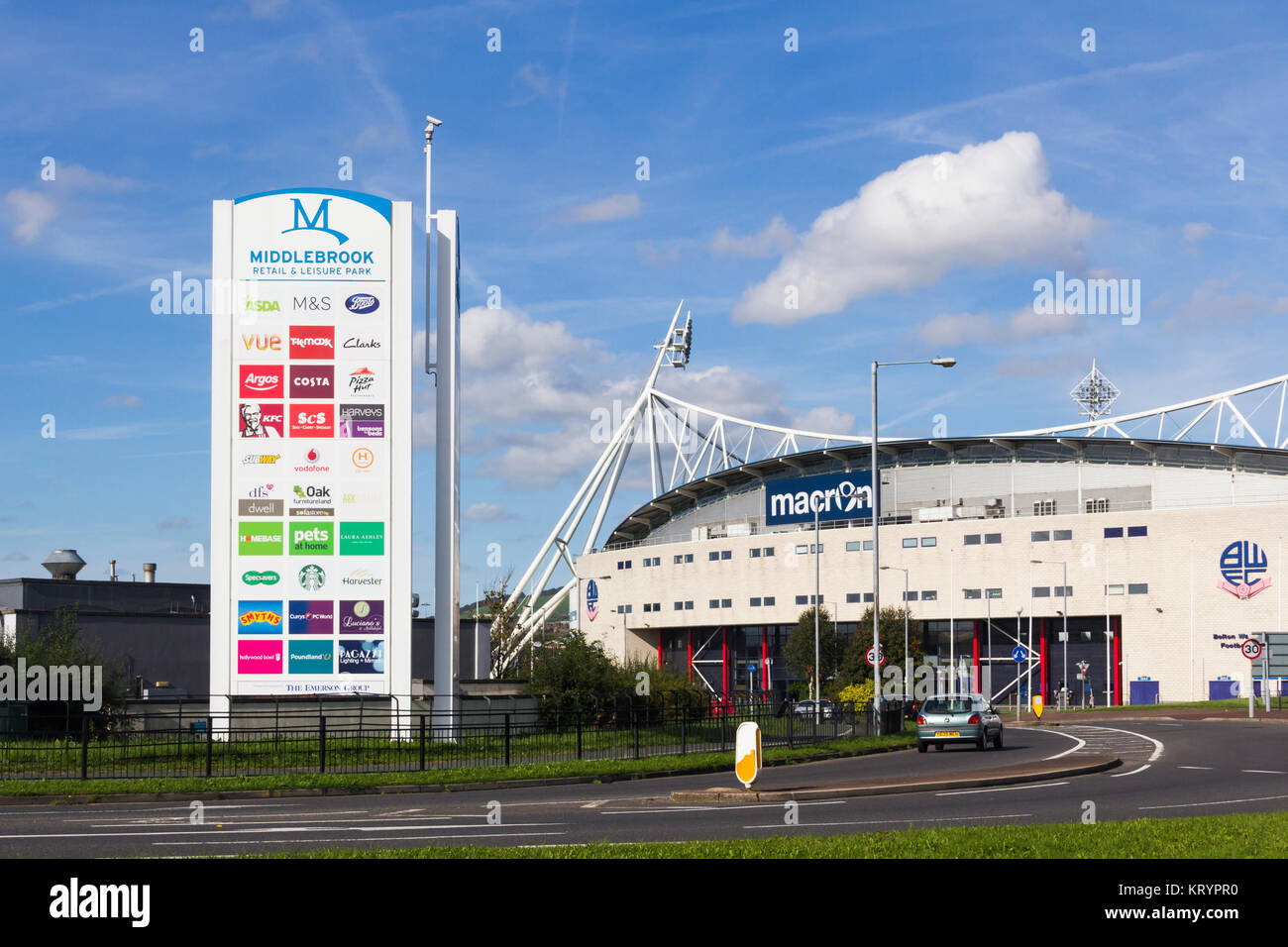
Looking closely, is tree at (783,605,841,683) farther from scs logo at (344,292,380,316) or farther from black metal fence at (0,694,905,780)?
scs logo at (344,292,380,316)

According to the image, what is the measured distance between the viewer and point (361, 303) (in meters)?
30.1

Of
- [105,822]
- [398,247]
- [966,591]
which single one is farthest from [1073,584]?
[105,822]

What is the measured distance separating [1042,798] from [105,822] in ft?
43.1

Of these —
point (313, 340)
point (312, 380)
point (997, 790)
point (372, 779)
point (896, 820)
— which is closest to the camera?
point (896, 820)

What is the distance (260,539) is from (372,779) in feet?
27.2

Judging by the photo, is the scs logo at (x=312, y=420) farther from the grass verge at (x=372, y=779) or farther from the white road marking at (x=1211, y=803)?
the white road marking at (x=1211, y=803)

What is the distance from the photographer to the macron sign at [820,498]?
96812mm

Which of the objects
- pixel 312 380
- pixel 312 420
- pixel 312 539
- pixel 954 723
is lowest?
pixel 954 723

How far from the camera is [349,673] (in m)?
29.3

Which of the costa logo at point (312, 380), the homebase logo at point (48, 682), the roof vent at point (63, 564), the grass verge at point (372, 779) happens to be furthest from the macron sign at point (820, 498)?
the grass verge at point (372, 779)
